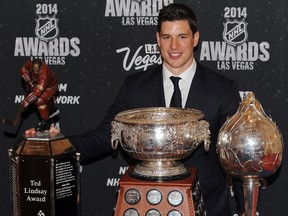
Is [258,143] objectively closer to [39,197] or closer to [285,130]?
[39,197]

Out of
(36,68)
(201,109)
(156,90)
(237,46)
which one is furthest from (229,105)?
(36,68)

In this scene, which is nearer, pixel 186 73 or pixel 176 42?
pixel 176 42

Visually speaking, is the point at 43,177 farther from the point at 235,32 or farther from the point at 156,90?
the point at 235,32

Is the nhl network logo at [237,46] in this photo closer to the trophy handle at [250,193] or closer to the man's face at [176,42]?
the man's face at [176,42]

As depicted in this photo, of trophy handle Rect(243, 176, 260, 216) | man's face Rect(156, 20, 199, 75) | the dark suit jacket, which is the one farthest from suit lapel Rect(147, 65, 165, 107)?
trophy handle Rect(243, 176, 260, 216)

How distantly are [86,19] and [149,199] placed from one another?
1.58 metres

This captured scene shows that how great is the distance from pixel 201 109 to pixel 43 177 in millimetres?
832

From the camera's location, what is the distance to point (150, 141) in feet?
6.50

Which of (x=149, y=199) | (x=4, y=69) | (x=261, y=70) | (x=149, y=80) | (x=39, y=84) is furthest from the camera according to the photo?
(x=4, y=69)

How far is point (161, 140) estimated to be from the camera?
198cm

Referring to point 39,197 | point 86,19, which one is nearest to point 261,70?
point 86,19

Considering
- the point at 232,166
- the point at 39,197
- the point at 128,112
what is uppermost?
the point at 128,112

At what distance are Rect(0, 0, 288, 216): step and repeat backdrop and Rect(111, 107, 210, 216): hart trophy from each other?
4.00 ft

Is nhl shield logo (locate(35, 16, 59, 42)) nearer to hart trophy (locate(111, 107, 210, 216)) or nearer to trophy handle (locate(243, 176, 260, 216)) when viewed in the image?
hart trophy (locate(111, 107, 210, 216))
